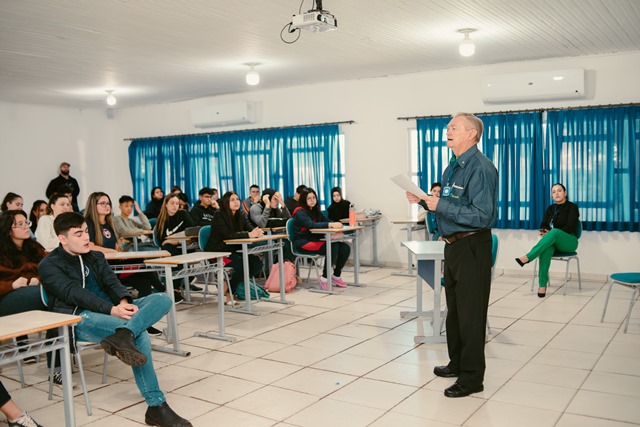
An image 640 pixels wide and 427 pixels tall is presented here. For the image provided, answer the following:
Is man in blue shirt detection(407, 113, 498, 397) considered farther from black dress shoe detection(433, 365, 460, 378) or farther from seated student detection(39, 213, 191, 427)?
seated student detection(39, 213, 191, 427)

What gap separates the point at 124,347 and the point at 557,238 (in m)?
4.86

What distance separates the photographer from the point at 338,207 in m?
8.60

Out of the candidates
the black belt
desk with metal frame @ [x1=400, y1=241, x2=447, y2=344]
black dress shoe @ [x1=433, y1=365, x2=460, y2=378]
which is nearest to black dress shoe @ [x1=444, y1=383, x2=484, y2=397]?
black dress shoe @ [x1=433, y1=365, x2=460, y2=378]

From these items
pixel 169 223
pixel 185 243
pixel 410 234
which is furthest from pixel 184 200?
pixel 410 234

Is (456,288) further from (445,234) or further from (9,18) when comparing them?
(9,18)

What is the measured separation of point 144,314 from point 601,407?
255cm

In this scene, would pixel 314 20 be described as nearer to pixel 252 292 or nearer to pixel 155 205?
pixel 252 292

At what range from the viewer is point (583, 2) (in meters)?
4.85

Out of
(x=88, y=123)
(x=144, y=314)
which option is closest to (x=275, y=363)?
(x=144, y=314)

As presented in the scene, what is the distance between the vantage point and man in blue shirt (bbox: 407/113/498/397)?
3369 millimetres

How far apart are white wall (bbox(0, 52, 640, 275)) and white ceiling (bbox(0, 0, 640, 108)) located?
0.29 metres

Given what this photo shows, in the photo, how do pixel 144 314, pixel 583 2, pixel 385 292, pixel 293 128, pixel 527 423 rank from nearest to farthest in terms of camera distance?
pixel 527 423
pixel 144 314
pixel 583 2
pixel 385 292
pixel 293 128

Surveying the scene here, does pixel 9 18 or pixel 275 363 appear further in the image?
pixel 9 18

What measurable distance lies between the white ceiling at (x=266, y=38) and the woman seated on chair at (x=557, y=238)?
1.71 metres
